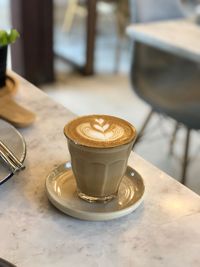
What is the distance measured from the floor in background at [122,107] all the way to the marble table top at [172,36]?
0.70 metres

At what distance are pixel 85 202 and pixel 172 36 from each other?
44.8 inches

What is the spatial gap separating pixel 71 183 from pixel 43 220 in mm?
103

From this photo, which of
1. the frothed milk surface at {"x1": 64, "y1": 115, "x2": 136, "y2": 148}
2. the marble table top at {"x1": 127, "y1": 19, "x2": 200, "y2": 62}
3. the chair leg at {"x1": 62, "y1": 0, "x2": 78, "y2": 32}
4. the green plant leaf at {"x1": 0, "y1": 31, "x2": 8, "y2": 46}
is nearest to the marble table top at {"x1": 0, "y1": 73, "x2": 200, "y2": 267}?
the frothed milk surface at {"x1": 64, "y1": 115, "x2": 136, "y2": 148}

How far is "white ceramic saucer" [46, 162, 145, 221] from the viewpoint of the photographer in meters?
0.68

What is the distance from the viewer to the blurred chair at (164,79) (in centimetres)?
172

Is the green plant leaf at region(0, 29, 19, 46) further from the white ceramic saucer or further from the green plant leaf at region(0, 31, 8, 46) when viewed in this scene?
the white ceramic saucer

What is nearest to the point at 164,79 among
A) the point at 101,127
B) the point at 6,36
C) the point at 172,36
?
the point at 172,36

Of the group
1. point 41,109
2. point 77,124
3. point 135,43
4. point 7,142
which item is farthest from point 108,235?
point 135,43

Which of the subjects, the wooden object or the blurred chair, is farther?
the blurred chair

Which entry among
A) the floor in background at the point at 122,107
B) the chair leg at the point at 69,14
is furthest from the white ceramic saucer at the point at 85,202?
the chair leg at the point at 69,14

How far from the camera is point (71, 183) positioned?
0.76 metres

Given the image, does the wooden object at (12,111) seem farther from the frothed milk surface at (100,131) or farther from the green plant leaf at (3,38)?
the frothed milk surface at (100,131)

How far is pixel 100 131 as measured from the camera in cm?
69

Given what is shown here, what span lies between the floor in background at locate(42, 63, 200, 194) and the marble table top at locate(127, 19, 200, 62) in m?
0.70
